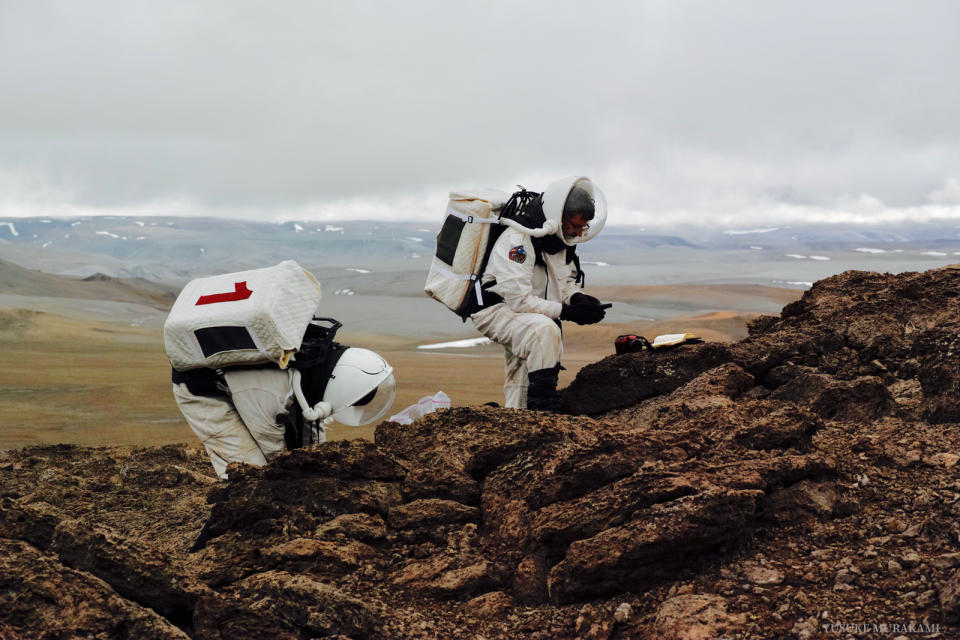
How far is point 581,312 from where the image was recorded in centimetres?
600

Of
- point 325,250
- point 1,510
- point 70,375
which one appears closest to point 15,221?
point 325,250

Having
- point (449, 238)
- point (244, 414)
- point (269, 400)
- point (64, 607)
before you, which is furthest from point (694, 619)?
point (449, 238)

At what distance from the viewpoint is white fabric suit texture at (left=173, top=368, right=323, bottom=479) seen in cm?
479

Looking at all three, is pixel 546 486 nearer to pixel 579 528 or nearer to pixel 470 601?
pixel 579 528

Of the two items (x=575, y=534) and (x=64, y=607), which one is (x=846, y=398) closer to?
(x=575, y=534)

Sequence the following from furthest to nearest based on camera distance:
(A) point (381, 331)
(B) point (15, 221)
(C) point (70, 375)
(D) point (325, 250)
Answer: (B) point (15, 221), (D) point (325, 250), (A) point (381, 331), (C) point (70, 375)

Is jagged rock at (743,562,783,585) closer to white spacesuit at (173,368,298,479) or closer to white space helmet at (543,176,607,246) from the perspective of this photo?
white spacesuit at (173,368,298,479)

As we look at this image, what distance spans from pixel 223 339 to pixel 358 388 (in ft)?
2.75

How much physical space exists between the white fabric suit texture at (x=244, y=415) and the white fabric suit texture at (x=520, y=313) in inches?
69.2

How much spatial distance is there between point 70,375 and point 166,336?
36.6 ft

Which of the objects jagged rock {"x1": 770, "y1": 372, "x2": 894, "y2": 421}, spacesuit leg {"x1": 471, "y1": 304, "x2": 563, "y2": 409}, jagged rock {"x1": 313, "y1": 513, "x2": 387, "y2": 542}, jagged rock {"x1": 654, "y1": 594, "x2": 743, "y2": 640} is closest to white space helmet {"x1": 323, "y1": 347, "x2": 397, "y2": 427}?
jagged rock {"x1": 313, "y1": 513, "x2": 387, "y2": 542}

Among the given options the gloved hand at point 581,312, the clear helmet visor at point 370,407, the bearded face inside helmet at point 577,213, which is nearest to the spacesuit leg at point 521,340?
the gloved hand at point 581,312

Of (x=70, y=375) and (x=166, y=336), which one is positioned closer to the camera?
(x=166, y=336)

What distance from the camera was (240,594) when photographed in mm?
3381
